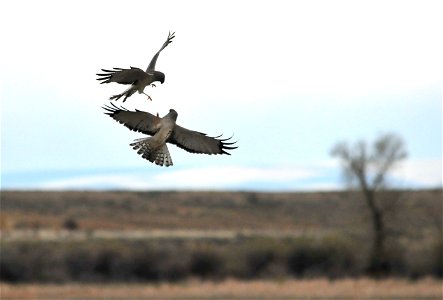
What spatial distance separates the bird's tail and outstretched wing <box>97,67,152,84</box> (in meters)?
0.53

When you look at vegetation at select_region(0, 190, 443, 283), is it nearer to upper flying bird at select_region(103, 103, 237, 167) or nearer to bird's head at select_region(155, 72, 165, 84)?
upper flying bird at select_region(103, 103, 237, 167)

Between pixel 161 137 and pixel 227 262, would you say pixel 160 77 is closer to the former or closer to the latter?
pixel 161 137

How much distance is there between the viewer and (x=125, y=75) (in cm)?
787

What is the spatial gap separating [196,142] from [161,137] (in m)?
0.71

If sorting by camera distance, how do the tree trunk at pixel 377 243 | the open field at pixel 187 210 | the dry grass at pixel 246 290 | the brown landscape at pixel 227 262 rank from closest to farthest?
the dry grass at pixel 246 290 → the brown landscape at pixel 227 262 → the tree trunk at pixel 377 243 → the open field at pixel 187 210

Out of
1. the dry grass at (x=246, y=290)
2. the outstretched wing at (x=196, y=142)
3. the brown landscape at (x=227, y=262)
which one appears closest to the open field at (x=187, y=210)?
the brown landscape at (x=227, y=262)

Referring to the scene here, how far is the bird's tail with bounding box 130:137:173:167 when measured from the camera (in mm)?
8055

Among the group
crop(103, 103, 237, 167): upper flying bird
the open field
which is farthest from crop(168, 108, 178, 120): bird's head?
the open field

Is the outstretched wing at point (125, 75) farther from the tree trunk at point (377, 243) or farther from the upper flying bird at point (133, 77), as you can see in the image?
the tree trunk at point (377, 243)

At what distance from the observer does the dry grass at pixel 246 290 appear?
5041cm

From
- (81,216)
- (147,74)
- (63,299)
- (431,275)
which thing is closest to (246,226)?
(81,216)

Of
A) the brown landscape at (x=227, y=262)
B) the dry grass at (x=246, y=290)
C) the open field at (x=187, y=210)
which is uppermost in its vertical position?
the open field at (x=187, y=210)

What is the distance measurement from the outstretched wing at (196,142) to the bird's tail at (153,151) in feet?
0.58

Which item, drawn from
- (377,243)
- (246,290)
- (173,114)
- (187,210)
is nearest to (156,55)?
(173,114)
